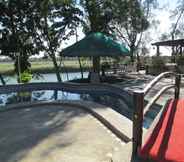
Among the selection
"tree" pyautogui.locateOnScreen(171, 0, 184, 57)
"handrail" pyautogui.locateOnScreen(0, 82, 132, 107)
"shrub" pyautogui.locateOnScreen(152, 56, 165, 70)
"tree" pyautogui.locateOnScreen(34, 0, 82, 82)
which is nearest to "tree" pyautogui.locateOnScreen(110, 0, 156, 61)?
"shrub" pyautogui.locateOnScreen(152, 56, 165, 70)

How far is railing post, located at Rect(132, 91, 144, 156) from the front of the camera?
2.91 m

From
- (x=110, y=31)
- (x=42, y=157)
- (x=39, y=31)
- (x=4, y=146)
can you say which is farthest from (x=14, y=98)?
(x=110, y=31)

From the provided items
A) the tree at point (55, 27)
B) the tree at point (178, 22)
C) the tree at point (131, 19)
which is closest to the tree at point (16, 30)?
the tree at point (55, 27)

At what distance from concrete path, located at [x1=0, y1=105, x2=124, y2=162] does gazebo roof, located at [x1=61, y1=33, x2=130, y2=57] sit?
268 inches

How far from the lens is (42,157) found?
3893 mm

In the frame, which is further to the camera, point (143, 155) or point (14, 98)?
point (14, 98)

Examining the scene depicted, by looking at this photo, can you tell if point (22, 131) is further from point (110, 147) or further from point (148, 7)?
point (148, 7)

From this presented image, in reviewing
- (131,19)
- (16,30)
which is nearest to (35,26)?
(16,30)

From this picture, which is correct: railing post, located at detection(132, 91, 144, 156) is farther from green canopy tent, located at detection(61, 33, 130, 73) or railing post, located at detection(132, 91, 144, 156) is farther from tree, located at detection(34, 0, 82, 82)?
tree, located at detection(34, 0, 82, 82)

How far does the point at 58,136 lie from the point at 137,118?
228cm

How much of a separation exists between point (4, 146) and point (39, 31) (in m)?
16.6

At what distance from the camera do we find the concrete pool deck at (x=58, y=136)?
13.0ft

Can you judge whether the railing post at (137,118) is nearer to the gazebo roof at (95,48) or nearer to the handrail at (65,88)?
the handrail at (65,88)

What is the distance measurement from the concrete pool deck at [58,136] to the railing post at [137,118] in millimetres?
726
